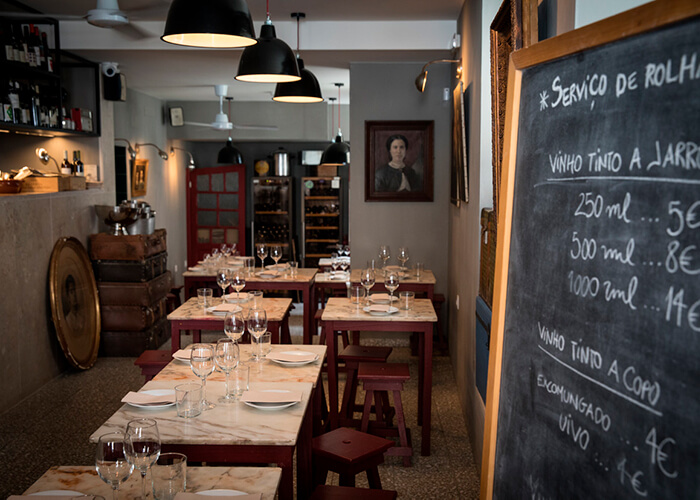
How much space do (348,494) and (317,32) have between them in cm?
455

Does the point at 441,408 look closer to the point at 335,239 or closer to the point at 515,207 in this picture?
the point at 515,207

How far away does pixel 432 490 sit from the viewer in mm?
3736

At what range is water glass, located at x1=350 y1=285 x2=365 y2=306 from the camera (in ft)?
15.0

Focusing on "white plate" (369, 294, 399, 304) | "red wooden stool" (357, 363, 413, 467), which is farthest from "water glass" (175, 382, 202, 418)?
"white plate" (369, 294, 399, 304)

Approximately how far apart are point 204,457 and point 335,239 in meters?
9.51

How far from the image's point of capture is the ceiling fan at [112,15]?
4.80 metres

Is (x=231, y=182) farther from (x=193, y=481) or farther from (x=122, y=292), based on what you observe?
(x=193, y=481)

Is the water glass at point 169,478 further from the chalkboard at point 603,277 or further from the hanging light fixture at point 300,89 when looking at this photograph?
the hanging light fixture at point 300,89

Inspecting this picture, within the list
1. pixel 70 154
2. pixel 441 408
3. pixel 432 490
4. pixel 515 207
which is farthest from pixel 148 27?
pixel 515 207

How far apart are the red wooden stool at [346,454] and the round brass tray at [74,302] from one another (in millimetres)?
3618

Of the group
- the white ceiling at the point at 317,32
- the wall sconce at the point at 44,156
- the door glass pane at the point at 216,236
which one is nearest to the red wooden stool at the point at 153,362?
the white ceiling at the point at 317,32

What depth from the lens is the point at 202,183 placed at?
38.0 feet

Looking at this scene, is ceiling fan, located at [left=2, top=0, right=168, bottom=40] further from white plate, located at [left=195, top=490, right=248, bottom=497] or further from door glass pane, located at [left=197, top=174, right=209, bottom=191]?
door glass pane, located at [left=197, top=174, right=209, bottom=191]

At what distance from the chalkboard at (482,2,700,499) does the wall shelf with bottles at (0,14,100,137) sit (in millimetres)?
5071
